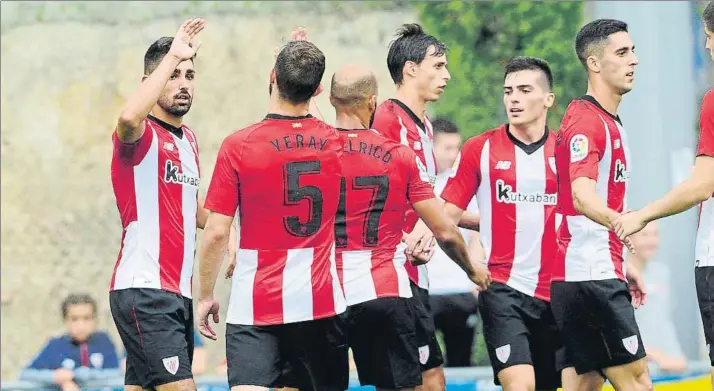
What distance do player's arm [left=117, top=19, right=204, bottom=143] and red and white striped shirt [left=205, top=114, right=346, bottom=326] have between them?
0.53 meters

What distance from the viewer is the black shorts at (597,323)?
23.6ft

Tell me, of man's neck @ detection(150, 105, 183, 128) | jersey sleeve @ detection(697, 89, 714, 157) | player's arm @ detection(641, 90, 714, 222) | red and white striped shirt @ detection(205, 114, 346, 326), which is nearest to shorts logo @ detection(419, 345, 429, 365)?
red and white striped shirt @ detection(205, 114, 346, 326)

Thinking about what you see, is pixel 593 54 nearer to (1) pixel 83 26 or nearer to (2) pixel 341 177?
(2) pixel 341 177

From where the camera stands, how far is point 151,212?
6.95m

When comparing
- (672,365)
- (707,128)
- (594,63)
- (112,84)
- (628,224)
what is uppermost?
(112,84)

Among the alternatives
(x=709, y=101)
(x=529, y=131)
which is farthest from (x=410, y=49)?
(x=709, y=101)

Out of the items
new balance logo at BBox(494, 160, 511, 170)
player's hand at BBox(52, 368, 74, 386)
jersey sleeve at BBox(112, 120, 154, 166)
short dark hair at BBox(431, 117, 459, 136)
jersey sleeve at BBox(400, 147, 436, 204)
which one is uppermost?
short dark hair at BBox(431, 117, 459, 136)

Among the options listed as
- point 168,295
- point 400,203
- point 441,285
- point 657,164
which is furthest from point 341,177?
point 657,164

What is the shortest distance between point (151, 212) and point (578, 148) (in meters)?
2.28

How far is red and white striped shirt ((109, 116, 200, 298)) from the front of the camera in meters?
6.92

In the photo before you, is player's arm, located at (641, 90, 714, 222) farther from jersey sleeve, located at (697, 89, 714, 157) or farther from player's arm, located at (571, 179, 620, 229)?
player's arm, located at (571, 179, 620, 229)

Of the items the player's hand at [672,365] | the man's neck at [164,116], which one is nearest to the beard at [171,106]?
the man's neck at [164,116]

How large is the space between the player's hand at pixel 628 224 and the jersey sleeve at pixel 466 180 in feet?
4.62

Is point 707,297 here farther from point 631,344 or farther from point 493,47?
Result: point 493,47
